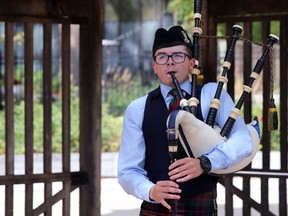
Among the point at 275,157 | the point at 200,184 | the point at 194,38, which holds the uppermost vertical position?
the point at 194,38

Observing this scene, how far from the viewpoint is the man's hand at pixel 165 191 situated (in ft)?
8.99

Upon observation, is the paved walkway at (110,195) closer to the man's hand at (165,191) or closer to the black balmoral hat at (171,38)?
the black balmoral hat at (171,38)

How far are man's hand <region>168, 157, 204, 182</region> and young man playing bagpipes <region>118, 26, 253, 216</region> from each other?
0.11 m

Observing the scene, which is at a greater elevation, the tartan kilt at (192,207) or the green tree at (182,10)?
the green tree at (182,10)

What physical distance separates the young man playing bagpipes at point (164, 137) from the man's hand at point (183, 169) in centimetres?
11

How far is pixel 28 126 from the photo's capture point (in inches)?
218

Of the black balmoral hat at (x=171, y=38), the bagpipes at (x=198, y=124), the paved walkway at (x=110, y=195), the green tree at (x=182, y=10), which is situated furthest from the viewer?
the green tree at (x=182, y=10)

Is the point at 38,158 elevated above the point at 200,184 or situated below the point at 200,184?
below

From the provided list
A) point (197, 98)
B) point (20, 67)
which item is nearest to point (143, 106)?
point (197, 98)

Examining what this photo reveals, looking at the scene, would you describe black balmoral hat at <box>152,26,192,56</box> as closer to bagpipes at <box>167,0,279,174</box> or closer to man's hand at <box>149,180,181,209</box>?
bagpipes at <box>167,0,279,174</box>

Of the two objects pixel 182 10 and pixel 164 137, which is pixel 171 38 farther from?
pixel 182 10

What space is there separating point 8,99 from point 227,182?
176 cm

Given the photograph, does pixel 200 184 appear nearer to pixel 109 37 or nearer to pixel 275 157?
pixel 275 157

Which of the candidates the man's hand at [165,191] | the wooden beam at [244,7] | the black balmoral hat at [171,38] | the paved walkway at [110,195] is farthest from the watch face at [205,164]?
the paved walkway at [110,195]
